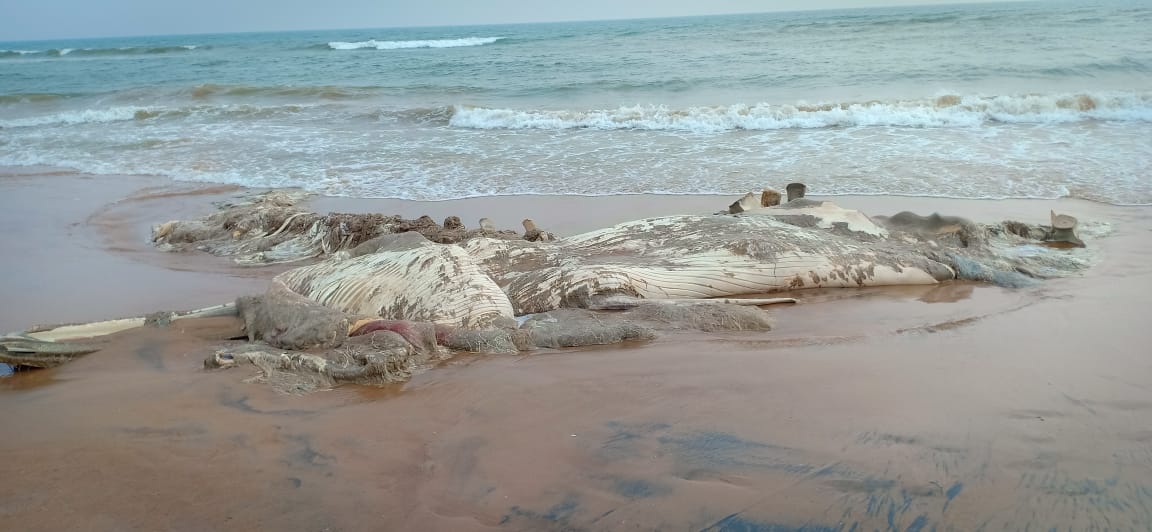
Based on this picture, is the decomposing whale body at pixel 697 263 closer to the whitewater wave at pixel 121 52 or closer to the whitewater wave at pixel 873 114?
the whitewater wave at pixel 873 114

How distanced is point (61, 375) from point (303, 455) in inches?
72.9

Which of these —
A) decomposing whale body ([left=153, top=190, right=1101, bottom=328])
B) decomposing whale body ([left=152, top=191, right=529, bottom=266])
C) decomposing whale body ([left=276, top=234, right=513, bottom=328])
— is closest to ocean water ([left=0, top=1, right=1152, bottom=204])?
decomposing whale body ([left=152, top=191, right=529, bottom=266])

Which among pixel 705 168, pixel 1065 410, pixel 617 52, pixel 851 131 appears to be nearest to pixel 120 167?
pixel 705 168

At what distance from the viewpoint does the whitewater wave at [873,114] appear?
40.5 ft

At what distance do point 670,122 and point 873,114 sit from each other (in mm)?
3635

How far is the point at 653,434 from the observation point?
2889mm

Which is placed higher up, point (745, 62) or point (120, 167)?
point (745, 62)

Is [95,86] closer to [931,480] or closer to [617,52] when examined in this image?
[617,52]

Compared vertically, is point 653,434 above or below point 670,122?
below

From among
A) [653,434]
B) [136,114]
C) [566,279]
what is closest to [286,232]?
[566,279]

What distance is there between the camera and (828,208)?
5.71m

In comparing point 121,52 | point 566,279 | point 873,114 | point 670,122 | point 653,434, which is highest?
point 121,52

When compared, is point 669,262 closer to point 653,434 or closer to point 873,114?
point 653,434

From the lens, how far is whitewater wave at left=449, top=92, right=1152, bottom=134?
40.5 feet
